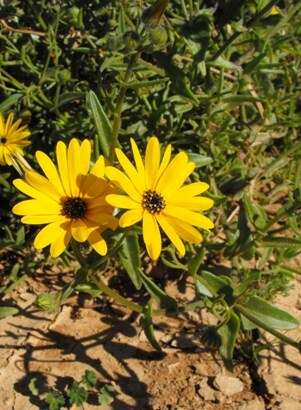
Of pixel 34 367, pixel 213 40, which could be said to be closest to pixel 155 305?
pixel 34 367

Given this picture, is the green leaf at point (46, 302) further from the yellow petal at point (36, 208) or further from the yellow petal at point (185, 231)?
the yellow petal at point (185, 231)

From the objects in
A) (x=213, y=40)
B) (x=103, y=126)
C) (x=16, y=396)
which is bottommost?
(x=16, y=396)

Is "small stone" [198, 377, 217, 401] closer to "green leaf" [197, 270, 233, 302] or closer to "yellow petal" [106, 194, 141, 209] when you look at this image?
"green leaf" [197, 270, 233, 302]

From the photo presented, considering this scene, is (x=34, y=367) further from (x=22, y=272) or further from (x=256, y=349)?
(x=256, y=349)

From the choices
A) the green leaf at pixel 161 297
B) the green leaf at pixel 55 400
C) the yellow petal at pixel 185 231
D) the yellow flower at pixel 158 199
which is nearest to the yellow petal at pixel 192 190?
the yellow flower at pixel 158 199

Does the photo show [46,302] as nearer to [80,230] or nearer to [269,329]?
[80,230]
